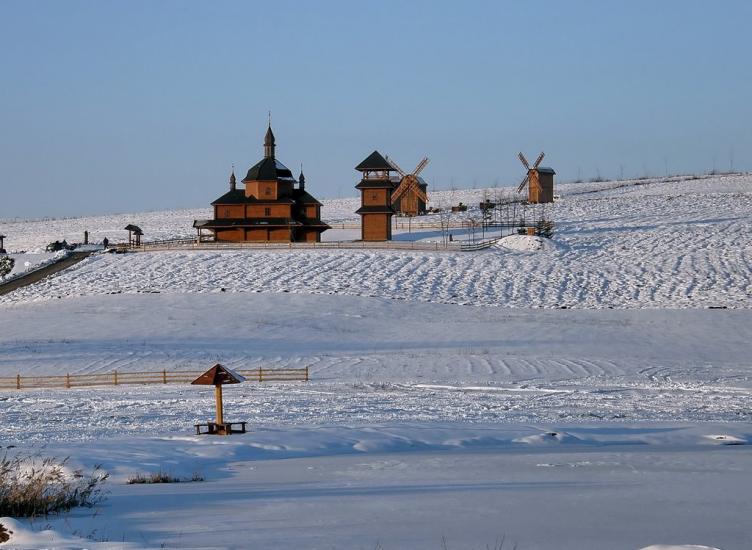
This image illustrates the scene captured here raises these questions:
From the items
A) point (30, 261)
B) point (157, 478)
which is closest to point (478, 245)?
point (30, 261)

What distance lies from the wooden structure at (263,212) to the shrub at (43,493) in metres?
65.4

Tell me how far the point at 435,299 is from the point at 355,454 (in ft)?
124

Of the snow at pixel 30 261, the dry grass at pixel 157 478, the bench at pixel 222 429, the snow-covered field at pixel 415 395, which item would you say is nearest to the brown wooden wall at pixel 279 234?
the snow-covered field at pixel 415 395

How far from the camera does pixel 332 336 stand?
44844 mm

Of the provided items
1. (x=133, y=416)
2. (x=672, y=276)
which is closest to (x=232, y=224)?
(x=672, y=276)

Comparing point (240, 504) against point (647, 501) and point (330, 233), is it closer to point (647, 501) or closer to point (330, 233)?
point (647, 501)

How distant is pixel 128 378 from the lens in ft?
112

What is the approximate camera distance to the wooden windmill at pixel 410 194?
104125 millimetres

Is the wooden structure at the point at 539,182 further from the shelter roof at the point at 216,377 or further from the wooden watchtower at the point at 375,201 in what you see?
the shelter roof at the point at 216,377

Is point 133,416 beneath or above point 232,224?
beneath

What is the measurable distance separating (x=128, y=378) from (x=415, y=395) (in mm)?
10753

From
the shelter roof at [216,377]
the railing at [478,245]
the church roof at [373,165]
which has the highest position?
the church roof at [373,165]

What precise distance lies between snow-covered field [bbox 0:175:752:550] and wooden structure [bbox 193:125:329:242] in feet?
26.1

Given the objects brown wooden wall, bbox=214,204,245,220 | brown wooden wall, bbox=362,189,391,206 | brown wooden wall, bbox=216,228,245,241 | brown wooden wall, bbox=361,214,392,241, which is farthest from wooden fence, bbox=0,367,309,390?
brown wooden wall, bbox=362,189,391,206
